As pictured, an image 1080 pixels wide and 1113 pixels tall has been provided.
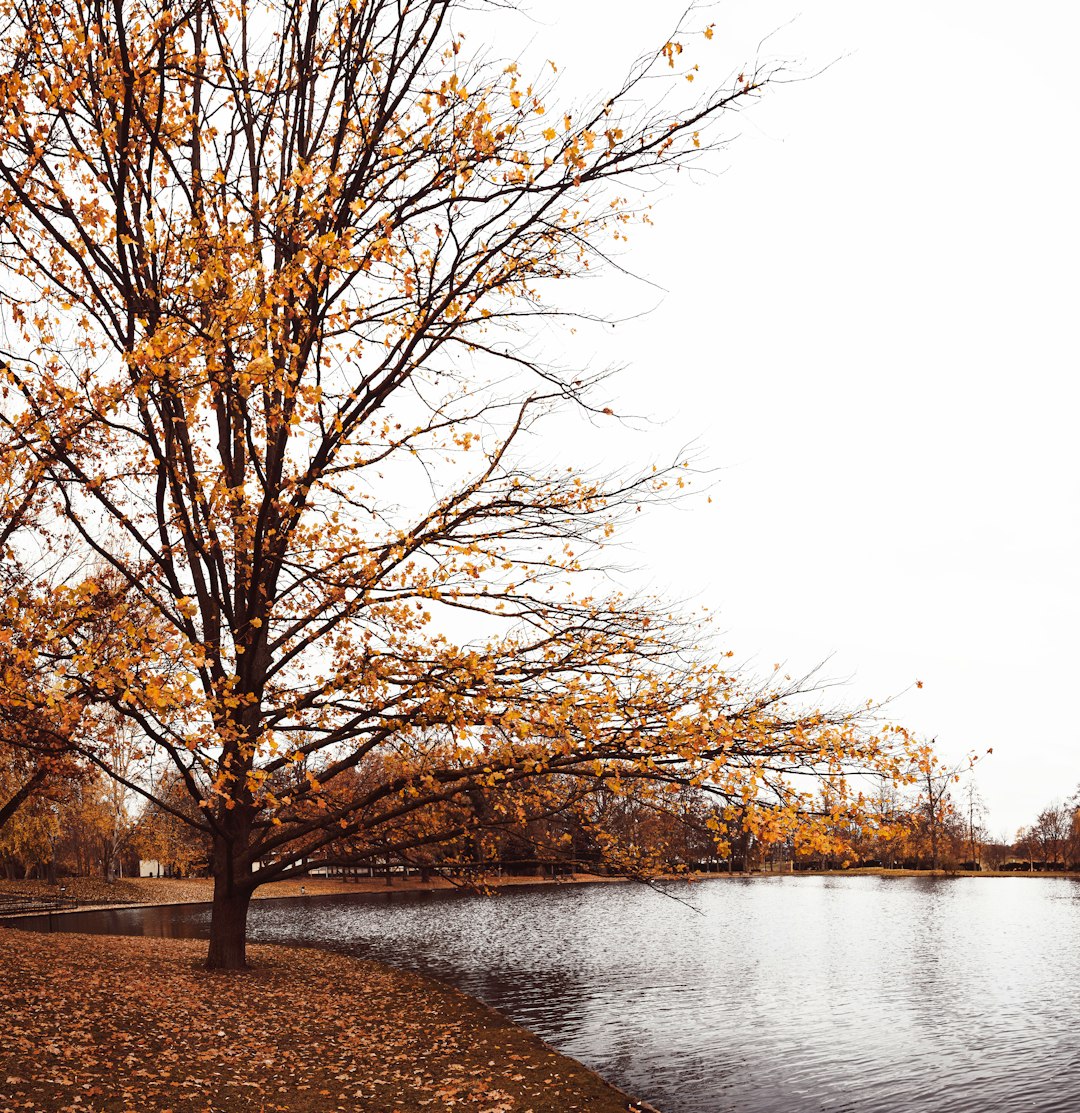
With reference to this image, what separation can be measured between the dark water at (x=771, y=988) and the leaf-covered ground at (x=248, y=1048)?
2276 mm

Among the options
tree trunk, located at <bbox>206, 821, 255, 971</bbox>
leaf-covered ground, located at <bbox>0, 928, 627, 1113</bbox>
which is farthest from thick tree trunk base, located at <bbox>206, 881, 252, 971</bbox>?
leaf-covered ground, located at <bbox>0, 928, 627, 1113</bbox>

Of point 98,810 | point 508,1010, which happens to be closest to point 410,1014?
point 508,1010

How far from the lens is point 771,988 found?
22.9m

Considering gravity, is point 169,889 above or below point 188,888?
above

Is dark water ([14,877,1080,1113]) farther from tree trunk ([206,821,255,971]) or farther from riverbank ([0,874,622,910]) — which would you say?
riverbank ([0,874,622,910])

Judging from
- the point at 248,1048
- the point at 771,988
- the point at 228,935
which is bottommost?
the point at 771,988

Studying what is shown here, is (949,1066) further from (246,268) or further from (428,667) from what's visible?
(246,268)

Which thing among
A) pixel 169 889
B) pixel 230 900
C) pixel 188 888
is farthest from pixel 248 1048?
pixel 188 888

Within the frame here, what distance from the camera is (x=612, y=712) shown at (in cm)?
1120

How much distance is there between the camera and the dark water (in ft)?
47.7

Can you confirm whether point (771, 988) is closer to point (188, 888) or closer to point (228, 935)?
point (228, 935)

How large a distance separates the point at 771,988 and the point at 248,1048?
15.3 metres

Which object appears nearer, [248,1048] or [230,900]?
[248,1048]

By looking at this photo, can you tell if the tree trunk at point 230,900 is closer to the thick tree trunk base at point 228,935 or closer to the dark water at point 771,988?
the thick tree trunk base at point 228,935
